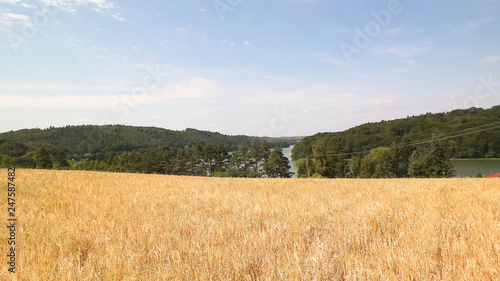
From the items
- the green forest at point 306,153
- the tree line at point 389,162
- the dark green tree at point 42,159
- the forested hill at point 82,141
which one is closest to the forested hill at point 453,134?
the green forest at point 306,153

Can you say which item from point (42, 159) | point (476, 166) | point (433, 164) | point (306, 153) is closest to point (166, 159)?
point (42, 159)

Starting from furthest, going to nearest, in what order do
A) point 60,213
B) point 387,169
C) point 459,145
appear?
point 459,145 < point 387,169 < point 60,213

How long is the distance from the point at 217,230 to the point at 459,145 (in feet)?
526

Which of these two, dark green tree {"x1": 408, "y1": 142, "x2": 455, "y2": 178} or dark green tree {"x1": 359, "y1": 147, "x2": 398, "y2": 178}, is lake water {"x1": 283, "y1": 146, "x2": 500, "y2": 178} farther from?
dark green tree {"x1": 408, "y1": 142, "x2": 455, "y2": 178}

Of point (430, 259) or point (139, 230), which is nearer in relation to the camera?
point (430, 259)

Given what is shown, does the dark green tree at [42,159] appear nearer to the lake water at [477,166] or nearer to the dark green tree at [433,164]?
the dark green tree at [433,164]

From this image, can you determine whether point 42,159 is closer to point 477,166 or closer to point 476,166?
point 476,166

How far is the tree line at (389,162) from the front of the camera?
7125 centimetres

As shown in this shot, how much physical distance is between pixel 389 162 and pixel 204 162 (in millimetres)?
60124

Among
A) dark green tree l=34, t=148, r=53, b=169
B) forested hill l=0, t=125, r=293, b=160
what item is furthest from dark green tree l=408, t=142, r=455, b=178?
dark green tree l=34, t=148, r=53, b=169

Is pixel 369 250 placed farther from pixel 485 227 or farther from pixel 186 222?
pixel 186 222

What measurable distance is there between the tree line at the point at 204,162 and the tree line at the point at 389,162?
1051 centimetres

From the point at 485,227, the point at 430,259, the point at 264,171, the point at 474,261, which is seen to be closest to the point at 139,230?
the point at 430,259

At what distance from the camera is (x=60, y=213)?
5.78 meters
